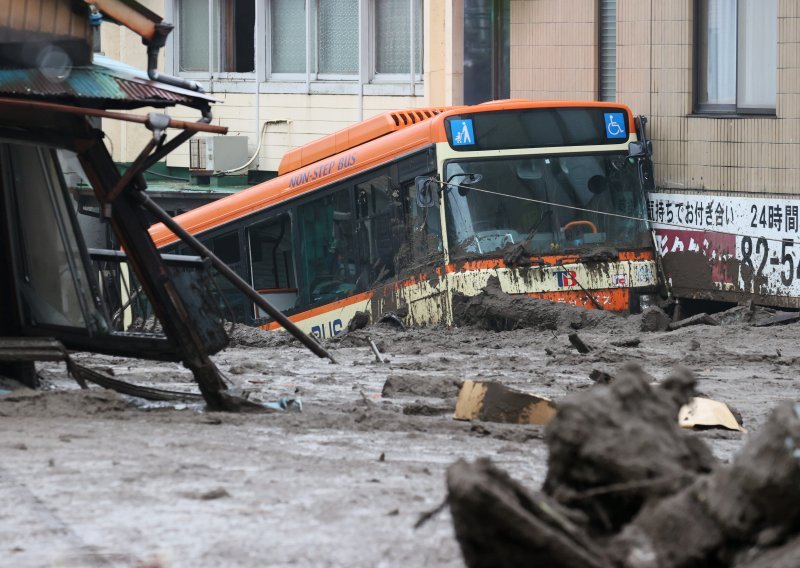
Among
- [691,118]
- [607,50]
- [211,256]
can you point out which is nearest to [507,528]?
[211,256]

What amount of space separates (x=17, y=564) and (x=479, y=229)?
10.7 metres

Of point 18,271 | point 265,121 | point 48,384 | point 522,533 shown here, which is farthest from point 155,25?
point 265,121

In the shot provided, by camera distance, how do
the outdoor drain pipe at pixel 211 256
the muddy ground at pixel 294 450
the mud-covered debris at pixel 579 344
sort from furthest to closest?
1. the mud-covered debris at pixel 579 344
2. the outdoor drain pipe at pixel 211 256
3. the muddy ground at pixel 294 450

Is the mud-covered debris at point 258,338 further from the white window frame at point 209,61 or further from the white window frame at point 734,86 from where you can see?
the white window frame at point 209,61

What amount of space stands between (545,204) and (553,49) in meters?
5.09

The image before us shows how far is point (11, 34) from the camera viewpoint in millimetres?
8711

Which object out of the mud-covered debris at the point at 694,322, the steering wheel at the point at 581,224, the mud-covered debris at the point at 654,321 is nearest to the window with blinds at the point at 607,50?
the steering wheel at the point at 581,224

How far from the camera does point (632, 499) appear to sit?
4496 millimetres

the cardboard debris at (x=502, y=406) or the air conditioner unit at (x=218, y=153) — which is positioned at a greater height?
the air conditioner unit at (x=218, y=153)

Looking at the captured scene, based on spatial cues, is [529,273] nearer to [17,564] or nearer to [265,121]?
[17,564]

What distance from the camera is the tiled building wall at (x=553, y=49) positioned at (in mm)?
19547

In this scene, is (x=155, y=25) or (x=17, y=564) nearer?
(x=17, y=564)

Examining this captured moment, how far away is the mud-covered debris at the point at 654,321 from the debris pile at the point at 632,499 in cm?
980

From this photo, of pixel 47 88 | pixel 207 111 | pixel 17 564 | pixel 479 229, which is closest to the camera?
pixel 17 564
